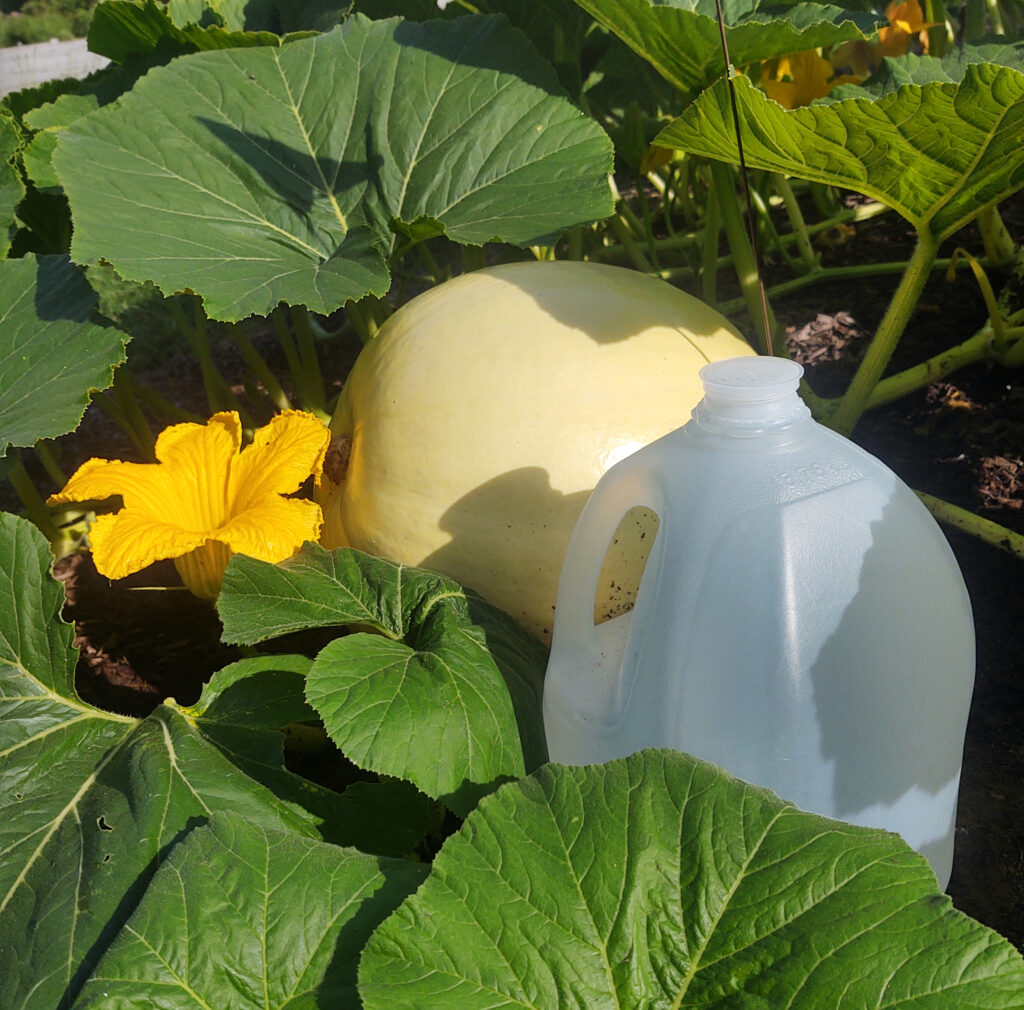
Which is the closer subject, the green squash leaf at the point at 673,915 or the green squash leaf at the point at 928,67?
the green squash leaf at the point at 673,915

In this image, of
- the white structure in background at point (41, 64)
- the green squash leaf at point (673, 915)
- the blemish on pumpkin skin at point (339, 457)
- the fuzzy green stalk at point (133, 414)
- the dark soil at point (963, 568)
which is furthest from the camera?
the white structure in background at point (41, 64)

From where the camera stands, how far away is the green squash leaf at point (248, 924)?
981 millimetres

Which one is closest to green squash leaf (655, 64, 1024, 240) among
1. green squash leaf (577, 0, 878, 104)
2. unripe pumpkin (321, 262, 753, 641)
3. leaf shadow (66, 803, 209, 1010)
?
green squash leaf (577, 0, 878, 104)

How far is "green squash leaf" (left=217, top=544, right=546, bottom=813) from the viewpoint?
1.18m

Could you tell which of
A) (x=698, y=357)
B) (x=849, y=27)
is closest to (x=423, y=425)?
(x=698, y=357)

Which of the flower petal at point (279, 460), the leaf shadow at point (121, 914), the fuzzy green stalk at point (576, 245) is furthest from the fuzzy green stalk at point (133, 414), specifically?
the leaf shadow at point (121, 914)

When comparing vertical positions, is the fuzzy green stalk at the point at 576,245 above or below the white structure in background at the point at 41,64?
below

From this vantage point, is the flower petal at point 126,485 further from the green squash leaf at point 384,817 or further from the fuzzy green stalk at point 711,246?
the fuzzy green stalk at point 711,246

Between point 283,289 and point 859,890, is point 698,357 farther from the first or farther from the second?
point 859,890

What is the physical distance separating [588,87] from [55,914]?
2.43 m

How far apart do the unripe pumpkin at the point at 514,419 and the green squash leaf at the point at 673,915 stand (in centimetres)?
49

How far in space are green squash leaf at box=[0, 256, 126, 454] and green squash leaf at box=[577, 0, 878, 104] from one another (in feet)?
3.24

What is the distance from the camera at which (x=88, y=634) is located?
209 cm

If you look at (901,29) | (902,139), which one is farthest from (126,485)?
(901,29)
